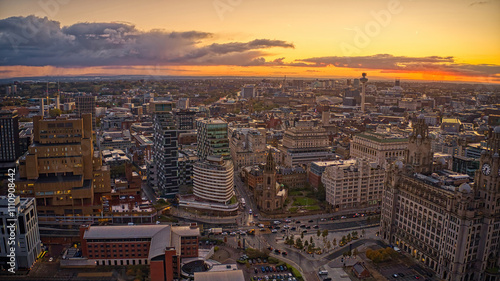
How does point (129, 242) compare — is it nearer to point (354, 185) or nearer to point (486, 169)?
point (354, 185)

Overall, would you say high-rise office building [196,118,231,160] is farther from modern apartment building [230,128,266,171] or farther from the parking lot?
the parking lot

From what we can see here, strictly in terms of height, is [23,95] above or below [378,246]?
above

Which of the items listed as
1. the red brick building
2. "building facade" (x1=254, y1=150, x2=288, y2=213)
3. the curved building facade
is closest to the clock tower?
"building facade" (x1=254, y1=150, x2=288, y2=213)

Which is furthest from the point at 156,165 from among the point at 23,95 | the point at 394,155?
the point at 23,95

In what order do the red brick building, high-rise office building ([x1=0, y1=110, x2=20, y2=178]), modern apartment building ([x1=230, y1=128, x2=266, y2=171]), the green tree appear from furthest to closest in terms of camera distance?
modern apartment building ([x1=230, y1=128, x2=266, y2=171]) → high-rise office building ([x1=0, y1=110, x2=20, y2=178]) → the green tree → the red brick building

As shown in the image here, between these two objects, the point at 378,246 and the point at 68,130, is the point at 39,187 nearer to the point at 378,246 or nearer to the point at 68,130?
the point at 68,130

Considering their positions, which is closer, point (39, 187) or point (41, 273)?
point (41, 273)
